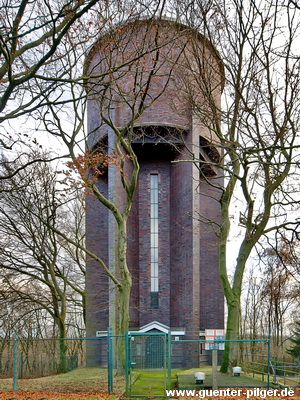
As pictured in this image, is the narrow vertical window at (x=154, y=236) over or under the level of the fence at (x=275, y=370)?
over

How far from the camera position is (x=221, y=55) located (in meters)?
13.3

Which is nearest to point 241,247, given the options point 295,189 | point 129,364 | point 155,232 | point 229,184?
point 229,184

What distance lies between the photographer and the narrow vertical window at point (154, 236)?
84.8 feet

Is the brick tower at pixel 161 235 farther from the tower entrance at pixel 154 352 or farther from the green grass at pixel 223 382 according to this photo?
the green grass at pixel 223 382

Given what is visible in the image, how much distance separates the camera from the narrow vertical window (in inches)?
1017

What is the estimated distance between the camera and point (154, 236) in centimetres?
2634

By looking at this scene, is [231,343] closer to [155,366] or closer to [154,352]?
[155,366]

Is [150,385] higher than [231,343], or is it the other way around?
[231,343]

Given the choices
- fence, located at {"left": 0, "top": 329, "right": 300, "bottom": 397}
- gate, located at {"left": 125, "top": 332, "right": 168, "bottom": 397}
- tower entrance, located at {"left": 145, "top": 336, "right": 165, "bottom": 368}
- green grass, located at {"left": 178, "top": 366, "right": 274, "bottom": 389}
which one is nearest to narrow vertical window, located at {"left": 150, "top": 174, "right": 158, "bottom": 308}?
fence, located at {"left": 0, "top": 329, "right": 300, "bottom": 397}

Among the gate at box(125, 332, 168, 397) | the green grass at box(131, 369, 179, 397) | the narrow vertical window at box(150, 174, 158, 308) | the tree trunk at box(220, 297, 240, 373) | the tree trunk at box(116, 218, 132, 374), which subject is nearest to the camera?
the green grass at box(131, 369, 179, 397)

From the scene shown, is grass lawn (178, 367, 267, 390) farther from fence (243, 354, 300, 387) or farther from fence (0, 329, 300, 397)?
fence (243, 354, 300, 387)

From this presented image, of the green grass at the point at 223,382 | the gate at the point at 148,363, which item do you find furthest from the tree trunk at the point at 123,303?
the green grass at the point at 223,382

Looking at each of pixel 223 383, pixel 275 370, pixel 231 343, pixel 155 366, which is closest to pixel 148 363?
pixel 155 366

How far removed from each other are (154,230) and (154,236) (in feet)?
1.11
